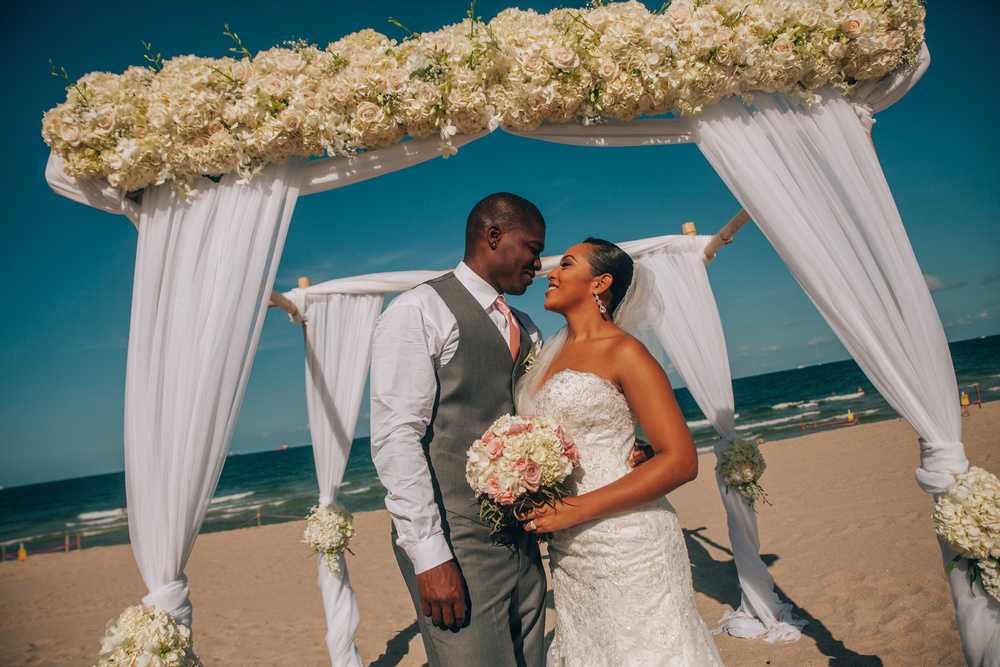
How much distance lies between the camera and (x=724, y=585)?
18.6 ft

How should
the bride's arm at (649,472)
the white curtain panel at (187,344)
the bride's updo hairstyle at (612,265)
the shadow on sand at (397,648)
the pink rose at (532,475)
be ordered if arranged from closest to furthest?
the pink rose at (532,475)
the bride's arm at (649,472)
the white curtain panel at (187,344)
the bride's updo hairstyle at (612,265)
the shadow on sand at (397,648)

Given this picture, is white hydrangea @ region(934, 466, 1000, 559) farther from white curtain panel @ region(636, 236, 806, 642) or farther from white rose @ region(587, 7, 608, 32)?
white rose @ region(587, 7, 608, 32)

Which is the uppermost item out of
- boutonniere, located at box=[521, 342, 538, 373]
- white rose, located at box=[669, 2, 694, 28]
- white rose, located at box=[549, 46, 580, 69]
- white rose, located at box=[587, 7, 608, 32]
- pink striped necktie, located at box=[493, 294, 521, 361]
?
white rose, located at box=[587, 7, 608, 32]

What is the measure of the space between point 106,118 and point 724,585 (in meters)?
6.40

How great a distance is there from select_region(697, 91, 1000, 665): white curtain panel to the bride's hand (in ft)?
4.65

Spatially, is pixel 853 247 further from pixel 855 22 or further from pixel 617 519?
pixel 617 519

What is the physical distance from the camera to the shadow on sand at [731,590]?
12.5 ft

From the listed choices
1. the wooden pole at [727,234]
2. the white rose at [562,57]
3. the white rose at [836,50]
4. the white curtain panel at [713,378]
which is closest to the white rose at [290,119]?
the white rose at [562,57]

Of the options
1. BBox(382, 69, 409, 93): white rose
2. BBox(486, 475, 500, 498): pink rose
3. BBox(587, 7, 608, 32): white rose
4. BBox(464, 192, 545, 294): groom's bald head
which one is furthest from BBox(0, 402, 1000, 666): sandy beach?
BBox(382, 69, 409, 93): white rose

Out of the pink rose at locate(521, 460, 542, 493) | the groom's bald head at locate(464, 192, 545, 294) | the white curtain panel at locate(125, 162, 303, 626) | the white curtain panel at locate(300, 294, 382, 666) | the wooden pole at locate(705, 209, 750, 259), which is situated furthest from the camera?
the white curtain panel at locate(300, 294, 382, 666)

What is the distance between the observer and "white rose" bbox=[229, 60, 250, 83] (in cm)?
245

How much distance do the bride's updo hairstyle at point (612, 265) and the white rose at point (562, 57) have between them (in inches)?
34.4

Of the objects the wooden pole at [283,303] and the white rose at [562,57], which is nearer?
the white rose at [562,57]

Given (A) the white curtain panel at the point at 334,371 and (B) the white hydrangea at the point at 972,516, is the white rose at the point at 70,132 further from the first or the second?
(B) the white hydrangea at the point at 972,516
